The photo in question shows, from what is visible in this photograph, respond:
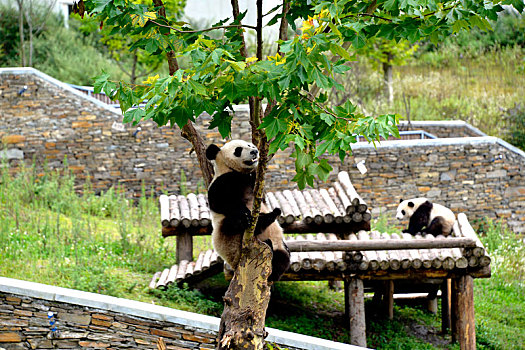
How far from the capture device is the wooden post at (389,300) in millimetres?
9633

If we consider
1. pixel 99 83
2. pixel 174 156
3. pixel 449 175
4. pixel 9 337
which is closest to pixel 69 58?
pixel 174 156

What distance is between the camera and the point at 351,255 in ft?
26.9

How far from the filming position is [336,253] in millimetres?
8375

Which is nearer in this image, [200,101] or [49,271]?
[200,101]

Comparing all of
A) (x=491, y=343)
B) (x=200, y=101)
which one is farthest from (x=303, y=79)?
(x=491, y=343)

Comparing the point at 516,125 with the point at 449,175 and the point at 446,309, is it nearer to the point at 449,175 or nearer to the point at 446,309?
the point at 449,175

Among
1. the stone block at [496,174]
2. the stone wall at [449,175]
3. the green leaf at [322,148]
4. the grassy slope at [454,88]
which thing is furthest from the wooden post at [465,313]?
the grassy slope at [454,88]

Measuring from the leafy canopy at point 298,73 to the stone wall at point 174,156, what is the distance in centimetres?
888

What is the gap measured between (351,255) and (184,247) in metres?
2.52

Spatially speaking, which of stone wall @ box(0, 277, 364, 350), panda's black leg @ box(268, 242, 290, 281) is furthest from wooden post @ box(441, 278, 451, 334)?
panda's black leg @ box(268, 242, 290, 281)

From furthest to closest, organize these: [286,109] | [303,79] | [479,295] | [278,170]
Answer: [278,170]
[479,295]
[286,109]
[303,79]

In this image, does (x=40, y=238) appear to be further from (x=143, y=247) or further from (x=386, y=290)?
(x=386, y=290)

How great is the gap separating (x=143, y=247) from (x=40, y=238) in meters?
1.56

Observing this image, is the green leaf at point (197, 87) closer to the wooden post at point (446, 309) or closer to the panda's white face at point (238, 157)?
the panda's white face at point (238, 157)
